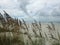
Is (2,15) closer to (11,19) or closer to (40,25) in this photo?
(11,19)

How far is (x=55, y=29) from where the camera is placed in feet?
19.4

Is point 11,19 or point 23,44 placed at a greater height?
point 11,19

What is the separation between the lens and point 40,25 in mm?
5855

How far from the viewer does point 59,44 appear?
229 inches

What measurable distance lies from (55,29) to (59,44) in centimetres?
32

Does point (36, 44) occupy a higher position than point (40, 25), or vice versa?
point (40, 25)

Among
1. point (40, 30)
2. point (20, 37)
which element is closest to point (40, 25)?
point (40, 30)

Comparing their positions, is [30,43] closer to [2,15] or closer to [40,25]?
[40,25]

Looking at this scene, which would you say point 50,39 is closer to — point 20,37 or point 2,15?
point 20,37

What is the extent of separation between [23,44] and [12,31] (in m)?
0.40

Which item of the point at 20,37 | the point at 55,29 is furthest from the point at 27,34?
the point at 55,29

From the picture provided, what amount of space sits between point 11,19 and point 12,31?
274 millimetres

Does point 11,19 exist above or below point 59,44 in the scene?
above

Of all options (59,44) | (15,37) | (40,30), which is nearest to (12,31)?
(15,37)
